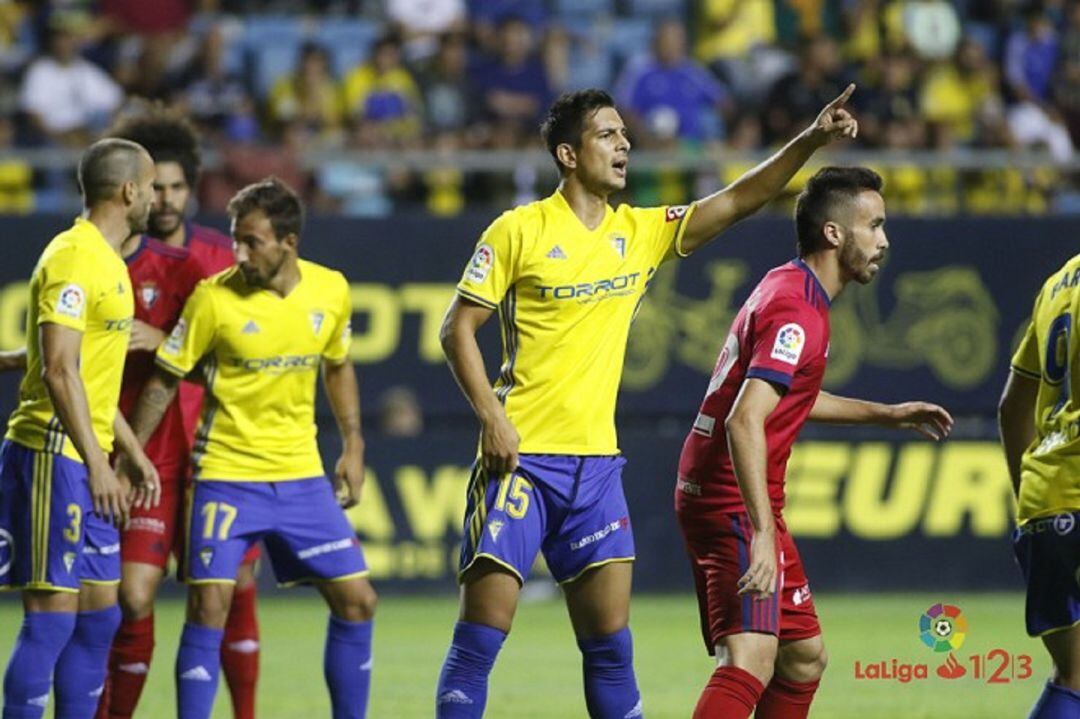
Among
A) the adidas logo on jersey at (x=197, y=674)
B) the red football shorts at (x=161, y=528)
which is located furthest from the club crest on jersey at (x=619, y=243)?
the adidas logo on jersey at (x=197, y=674)

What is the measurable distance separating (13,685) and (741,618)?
2.70m

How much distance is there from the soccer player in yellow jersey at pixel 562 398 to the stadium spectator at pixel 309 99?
839 centimetres

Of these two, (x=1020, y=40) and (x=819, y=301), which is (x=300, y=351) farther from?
(x=1020, y=40)

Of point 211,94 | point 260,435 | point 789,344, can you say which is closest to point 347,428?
A: point 260,435

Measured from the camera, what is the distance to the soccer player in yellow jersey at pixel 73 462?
7003 millimetres

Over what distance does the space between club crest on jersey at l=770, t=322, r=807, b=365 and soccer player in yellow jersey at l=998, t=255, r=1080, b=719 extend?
80 cm

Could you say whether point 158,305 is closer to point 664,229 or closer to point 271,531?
point 271,531

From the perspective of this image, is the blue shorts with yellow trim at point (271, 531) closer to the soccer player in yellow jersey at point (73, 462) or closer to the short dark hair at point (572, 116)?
the soccer player in yellow jersey at point (73, 462)

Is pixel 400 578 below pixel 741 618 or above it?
below

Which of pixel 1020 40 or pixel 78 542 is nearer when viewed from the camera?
pixel 78 542

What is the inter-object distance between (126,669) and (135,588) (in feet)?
1.11

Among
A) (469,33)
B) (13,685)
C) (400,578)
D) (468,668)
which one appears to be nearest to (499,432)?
(468,668)

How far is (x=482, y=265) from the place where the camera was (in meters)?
6.99

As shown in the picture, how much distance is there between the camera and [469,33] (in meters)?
16.7
